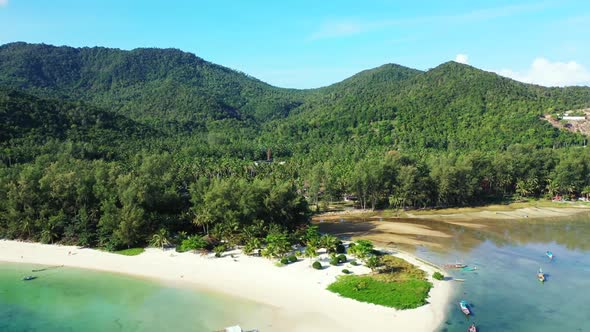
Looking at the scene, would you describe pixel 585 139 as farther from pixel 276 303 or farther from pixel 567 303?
pixel 276 303

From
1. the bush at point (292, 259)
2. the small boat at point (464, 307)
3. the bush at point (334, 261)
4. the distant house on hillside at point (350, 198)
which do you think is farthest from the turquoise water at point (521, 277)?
the distant house on hillside at point (350, 198)

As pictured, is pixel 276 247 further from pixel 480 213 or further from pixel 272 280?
pixel 480 213

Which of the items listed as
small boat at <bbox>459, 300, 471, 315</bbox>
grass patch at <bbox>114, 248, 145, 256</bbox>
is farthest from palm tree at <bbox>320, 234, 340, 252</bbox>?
grass patch at <bbox>114, 248, 145, 256</bbox>

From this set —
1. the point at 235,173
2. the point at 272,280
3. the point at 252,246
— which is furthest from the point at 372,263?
the point at 235,173

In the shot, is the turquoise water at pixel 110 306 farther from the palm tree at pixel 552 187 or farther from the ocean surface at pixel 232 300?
the palm tree at pixel 552 187

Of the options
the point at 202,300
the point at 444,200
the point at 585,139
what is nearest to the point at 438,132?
the point at 585,139

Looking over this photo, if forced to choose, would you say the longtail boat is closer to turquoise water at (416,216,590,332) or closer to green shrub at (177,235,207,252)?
turquoise water at (416,216,590,332)
